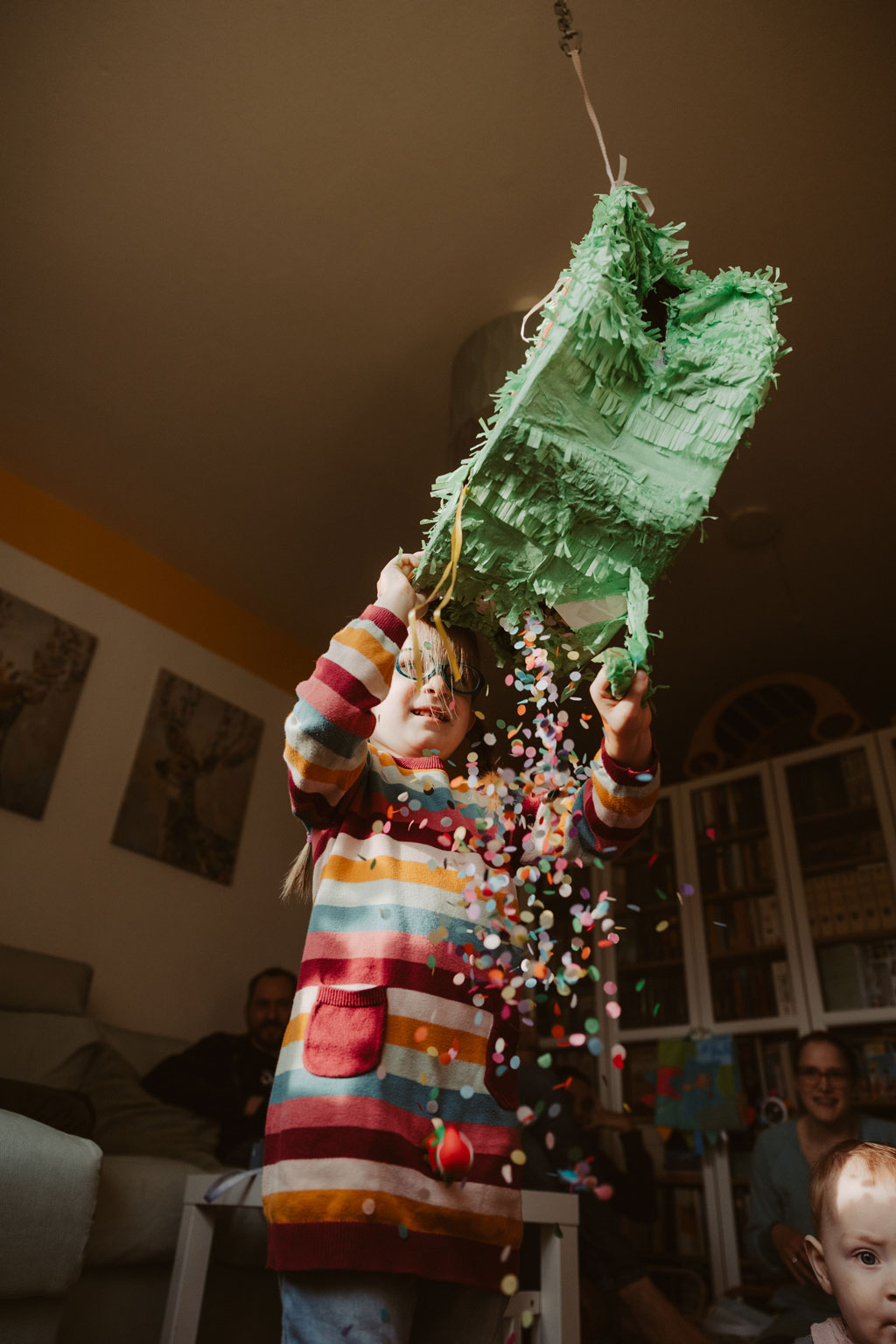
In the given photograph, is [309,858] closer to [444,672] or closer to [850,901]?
[444,672]

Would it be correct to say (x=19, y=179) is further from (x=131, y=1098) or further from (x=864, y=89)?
(x=131, y=1098)

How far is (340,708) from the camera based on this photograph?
0.84 metres

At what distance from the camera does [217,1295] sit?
1.82 metres

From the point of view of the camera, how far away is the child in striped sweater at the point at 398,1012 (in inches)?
29.0

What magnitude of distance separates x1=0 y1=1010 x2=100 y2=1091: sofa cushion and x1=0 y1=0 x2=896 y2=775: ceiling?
1.64m

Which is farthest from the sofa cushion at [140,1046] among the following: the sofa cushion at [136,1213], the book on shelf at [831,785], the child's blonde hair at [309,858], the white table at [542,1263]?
the book on shelf at [831,785]

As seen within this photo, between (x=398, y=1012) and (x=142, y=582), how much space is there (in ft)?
8.56

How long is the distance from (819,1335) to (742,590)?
102 inches

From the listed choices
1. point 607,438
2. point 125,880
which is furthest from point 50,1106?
point 607,438

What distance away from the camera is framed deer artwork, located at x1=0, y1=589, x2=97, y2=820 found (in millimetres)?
2576

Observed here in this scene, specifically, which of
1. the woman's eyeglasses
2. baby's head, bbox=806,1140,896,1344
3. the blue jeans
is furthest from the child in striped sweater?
the woman's eyeglasses

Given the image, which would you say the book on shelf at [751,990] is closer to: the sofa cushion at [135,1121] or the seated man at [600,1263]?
the seated man at [600,1263]

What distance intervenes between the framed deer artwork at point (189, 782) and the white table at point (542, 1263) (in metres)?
1.36

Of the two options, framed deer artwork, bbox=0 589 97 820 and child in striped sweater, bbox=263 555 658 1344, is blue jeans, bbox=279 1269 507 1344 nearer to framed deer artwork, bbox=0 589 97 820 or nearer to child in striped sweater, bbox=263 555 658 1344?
child in striped sweater, bbox=263 555 658 1344
